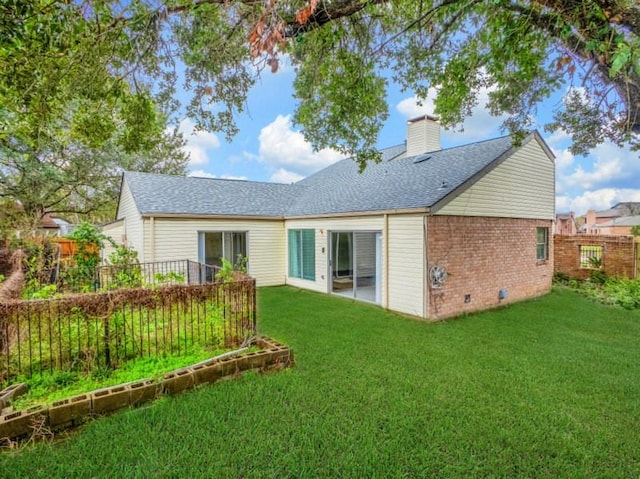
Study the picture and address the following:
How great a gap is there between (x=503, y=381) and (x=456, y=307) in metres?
3.90

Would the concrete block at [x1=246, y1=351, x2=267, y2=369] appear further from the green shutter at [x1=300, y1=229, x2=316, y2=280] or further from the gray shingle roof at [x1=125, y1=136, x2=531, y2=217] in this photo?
the green shutter at [x1=300, y1=229, x2=316, y2=280]

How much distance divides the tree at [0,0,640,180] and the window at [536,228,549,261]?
4992 mm

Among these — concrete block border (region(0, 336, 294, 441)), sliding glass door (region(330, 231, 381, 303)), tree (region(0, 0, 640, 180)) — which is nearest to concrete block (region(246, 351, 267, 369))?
concrete block border (region(0, 336, 294, 441))

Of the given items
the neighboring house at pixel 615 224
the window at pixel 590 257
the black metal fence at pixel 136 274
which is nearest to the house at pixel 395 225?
the black metal fence at pixel 136 274

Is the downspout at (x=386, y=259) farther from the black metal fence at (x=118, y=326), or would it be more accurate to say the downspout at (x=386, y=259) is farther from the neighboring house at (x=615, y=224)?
the neighboring house at (x=615, y=224)

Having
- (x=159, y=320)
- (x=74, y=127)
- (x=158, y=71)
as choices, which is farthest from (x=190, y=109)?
(x=159, y=320)

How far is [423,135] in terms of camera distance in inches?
500

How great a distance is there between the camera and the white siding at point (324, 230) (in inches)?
378

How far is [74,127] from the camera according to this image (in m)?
5.77

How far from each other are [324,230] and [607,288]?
387 inches

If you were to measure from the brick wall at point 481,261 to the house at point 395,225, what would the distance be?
0.03 metres

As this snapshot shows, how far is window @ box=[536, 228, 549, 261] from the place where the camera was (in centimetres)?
1128

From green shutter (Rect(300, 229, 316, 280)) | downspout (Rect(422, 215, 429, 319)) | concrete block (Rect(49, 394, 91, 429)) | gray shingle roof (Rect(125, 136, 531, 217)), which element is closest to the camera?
concrete block (Rect(49, 394, 91, 429))

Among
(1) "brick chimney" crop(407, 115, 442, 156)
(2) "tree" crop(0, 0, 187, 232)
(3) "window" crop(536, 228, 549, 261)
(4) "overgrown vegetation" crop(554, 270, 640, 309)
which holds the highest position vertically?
(1) "brick chimney" crop(407, 115, 442, 156)
